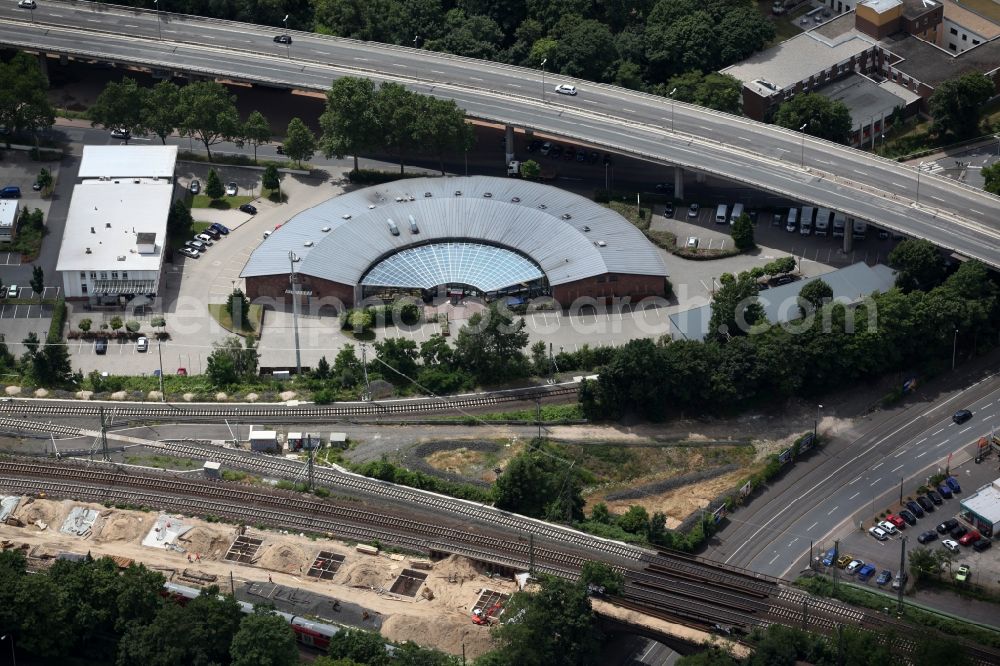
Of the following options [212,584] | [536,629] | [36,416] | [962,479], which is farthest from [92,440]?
[962,479]

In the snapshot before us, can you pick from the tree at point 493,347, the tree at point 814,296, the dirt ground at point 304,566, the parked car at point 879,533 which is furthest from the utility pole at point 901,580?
the tree at point 493,347

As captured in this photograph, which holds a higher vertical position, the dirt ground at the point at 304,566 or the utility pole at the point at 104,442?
the utility pole at the point at 104,442

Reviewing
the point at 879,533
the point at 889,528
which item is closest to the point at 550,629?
the point at 879,533

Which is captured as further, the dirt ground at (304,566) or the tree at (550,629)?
the dirt ground at (304,566)

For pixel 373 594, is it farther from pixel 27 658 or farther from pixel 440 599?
pixel 27 658

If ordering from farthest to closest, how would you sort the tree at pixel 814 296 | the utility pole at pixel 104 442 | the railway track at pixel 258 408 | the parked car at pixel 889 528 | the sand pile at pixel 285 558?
1. the tree at pixel 814 296
2. the railway track at pixel 258 408
3. the utility pole at pixel 104 442
4. the parked car at pixel 889 528
5. the sand pile at pixel 285 558

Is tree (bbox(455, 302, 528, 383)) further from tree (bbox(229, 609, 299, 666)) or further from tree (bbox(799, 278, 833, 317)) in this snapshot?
tree (bbox(229, 609, 299, 666))

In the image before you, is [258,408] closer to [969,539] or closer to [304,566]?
[304,566]

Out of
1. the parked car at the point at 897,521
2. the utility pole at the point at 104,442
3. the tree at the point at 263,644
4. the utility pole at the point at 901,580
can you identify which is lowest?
the tree at the point at 263,644

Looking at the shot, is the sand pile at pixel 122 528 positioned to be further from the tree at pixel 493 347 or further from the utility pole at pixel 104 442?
the tree at pixel 493 347
